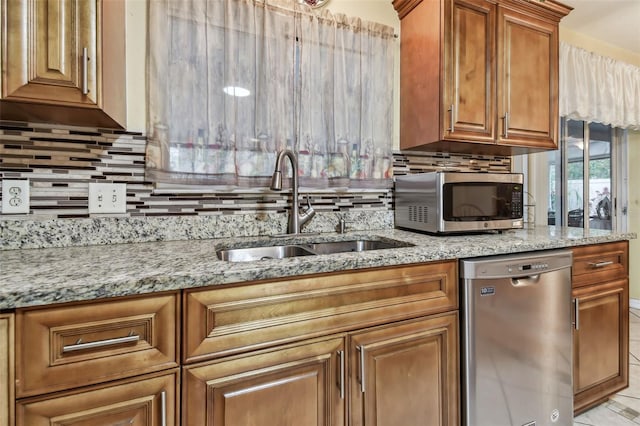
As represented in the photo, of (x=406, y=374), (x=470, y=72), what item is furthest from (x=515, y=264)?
(x=470, y=72)

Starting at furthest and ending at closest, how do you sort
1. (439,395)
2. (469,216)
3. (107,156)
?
(469,216) → (107,156) → (439,395)

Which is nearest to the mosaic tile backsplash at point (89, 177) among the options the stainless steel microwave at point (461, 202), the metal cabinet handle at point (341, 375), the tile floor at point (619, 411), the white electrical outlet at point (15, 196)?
the white electrical outlet at point (15, 196)

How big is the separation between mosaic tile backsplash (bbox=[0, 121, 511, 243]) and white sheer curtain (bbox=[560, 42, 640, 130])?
7.51 feet

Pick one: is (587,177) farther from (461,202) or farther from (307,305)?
(307,305)

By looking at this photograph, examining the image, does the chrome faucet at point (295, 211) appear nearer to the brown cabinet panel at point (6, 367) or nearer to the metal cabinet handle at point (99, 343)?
the metal cabinet handle at point (99, 343)

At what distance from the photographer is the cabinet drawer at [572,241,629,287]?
4.95 ft

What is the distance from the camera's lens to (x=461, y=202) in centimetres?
158

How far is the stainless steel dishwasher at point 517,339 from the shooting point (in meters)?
1.21

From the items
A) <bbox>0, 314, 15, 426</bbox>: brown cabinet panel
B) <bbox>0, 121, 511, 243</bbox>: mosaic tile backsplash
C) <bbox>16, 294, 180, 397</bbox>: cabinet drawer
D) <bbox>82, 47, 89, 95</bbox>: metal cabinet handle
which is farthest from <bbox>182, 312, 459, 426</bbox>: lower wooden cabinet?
<bbox>82, 47, 89, 95</bbox>: metal cabinet handle

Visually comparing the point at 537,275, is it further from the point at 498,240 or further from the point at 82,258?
the point at 82,258

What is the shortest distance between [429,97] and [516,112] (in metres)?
0.52

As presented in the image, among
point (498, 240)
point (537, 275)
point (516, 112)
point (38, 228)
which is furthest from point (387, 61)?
point (38, 228)

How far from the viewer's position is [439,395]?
3.87 ft

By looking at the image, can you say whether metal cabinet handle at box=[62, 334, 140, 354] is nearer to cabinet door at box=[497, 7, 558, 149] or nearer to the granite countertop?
the granite countertop
